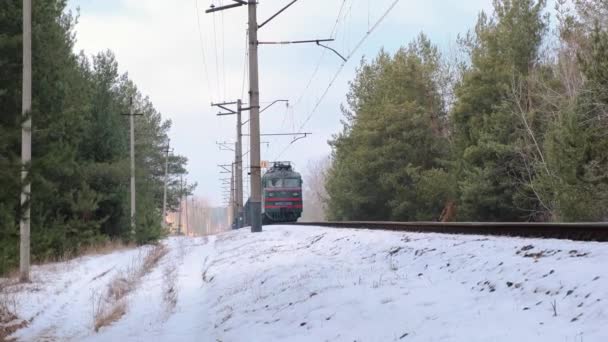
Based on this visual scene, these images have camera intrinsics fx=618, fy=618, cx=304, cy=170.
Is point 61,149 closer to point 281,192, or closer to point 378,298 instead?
point 378,298

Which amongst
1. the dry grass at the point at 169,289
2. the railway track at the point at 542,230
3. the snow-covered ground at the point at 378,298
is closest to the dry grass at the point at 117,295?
the snow-covered ground at the point at 378,298

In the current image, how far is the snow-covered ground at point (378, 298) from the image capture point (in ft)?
16.2

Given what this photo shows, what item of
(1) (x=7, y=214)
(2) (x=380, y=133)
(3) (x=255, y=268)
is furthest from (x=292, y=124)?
(3) (x=255, y=268)

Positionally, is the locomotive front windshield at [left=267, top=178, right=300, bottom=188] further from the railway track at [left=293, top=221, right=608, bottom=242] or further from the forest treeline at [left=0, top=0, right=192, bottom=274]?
the railway track at [left=293, top=221, right=608, bottom=242]

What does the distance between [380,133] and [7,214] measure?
3207 centimetres

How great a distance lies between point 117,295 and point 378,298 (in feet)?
24.3

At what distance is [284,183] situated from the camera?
39062 millimetres

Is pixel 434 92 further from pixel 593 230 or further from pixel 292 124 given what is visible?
pixel 593 230

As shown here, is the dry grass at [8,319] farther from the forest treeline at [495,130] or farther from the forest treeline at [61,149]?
the forest treeline at [495,130]

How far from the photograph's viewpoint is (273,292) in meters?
8.66

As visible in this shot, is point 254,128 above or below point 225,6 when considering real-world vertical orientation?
below

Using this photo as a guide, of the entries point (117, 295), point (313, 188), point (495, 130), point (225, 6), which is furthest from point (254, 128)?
point (313, 188)

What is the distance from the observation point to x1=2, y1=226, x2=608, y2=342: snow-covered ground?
195 inches

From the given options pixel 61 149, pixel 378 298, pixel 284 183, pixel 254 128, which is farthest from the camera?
pixel 284 183
